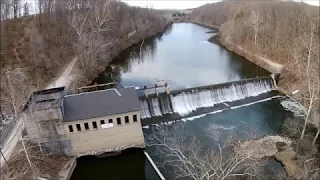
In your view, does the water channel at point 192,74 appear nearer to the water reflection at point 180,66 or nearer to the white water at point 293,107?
the water reflection at point 180,66

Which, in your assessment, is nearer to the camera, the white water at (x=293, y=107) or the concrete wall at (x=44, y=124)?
the concrete wall at (x=44, y=124)

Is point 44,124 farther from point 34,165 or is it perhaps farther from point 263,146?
point 263,146

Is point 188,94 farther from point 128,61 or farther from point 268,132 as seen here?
point 128,61

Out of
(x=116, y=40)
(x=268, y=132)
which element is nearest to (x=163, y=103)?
(x=268, y=132)

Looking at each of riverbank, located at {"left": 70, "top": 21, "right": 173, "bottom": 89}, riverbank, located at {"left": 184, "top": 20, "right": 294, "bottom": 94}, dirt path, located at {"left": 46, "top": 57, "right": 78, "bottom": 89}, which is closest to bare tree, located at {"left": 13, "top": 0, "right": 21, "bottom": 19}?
riverbank, located at {"left": 70, "top": 21, "right": 173, "bottom": 89}

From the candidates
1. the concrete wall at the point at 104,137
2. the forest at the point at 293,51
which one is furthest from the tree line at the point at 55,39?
the forest at the point at 293,51

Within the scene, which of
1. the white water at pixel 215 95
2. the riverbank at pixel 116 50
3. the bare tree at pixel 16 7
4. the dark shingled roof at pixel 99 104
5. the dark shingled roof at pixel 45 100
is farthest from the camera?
the bare tree at pixel 16 7
